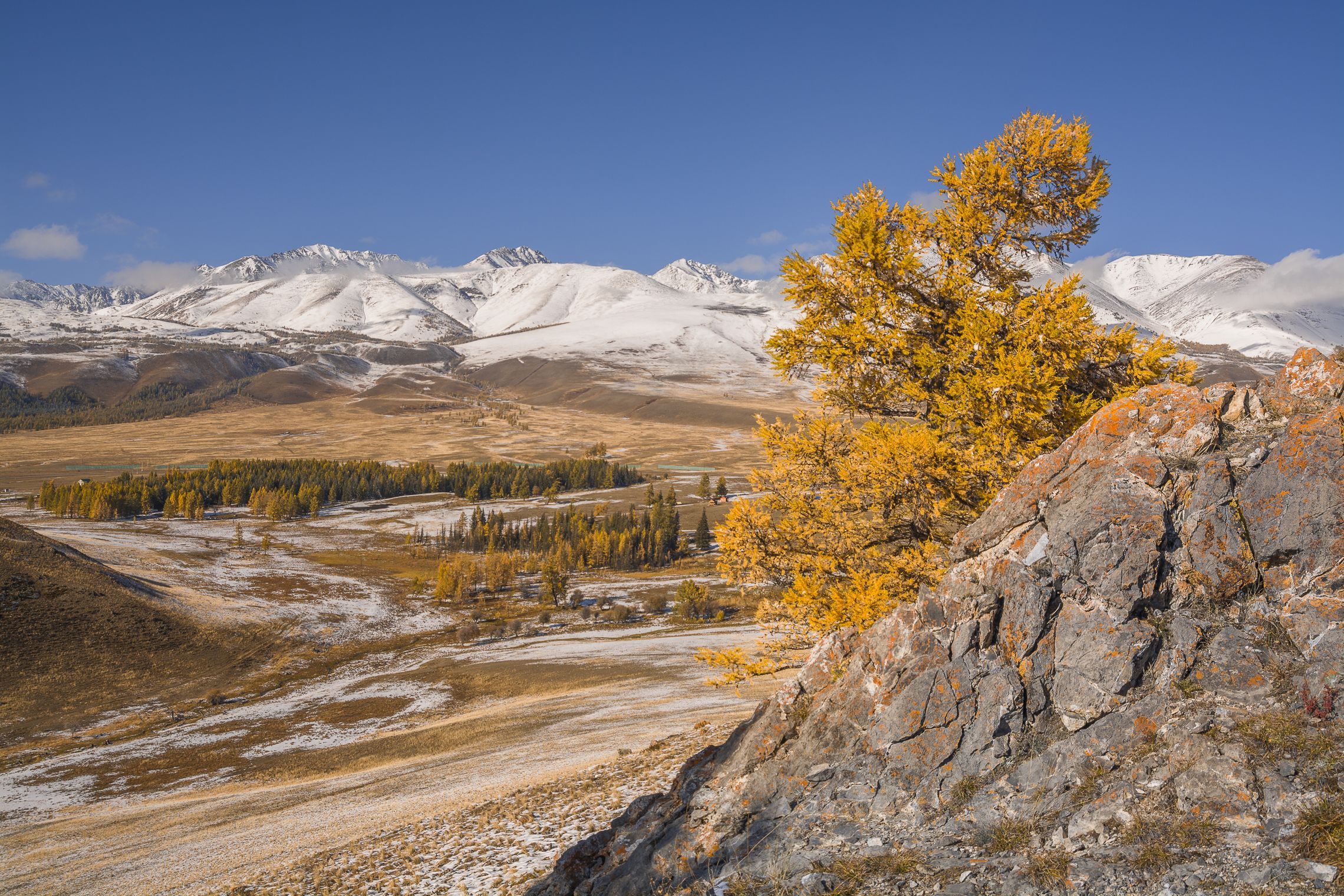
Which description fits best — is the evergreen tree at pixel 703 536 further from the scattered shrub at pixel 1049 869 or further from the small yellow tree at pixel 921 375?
the scattered shrub at pixel 1049 869

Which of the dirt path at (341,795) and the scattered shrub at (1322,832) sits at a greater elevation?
the scattered shrub at (1322,832)

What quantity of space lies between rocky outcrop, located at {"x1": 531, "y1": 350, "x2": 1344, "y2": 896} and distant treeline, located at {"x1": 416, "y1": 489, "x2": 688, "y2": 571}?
4716 inches

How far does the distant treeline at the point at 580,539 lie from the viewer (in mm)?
142375

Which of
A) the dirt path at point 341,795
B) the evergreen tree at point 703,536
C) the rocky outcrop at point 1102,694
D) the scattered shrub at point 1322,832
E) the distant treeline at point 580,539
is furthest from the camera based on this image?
the evergreen tree at point 703,536

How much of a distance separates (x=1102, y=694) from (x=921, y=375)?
28.6 ft

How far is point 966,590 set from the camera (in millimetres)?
11664

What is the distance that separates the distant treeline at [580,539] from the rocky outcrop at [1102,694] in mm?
119793

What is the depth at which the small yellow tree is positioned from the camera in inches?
577

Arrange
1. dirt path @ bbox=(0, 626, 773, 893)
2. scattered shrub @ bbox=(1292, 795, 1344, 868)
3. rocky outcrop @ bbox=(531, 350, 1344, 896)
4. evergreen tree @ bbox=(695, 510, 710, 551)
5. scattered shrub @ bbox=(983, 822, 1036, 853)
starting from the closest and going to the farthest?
scattered shrub @ bbox=(1292, 795, 1344, 868)
rocky outcrop @ bbox=(531, 350, 1344, 896)
scattered shrub @ bbox=(983, 822, 1036, 853)
dirt path @ bbox=(0, 626, 773, 893)
evergreen tree @ bbox=(695, 510, 710, 551)

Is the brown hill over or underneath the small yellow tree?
underneath

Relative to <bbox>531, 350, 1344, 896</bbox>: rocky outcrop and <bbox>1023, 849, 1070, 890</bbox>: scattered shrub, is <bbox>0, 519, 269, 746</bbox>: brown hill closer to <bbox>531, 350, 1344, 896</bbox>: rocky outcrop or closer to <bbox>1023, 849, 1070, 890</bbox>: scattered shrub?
<bbox>531, 350, 1344, 896</bbox>: rocky outcrop

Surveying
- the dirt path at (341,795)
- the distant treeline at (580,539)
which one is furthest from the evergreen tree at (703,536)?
the dirt path at (341,795)

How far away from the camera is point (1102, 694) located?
10047mm

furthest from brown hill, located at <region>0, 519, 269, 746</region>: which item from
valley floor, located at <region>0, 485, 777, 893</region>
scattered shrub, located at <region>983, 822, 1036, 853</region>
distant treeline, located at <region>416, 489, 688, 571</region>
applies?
scattered shrub, located at <region>983, 822, 1036, 853</region>
